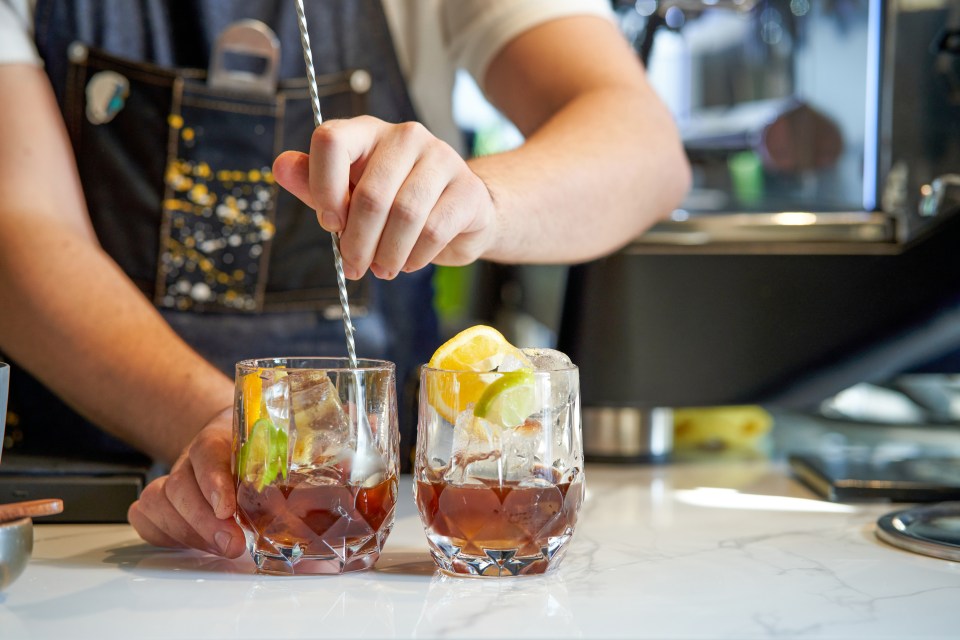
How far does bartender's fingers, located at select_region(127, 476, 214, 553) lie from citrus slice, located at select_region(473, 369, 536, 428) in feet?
0.83

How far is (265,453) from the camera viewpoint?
0.77m

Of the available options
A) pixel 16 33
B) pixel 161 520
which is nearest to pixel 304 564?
pixel 161 520

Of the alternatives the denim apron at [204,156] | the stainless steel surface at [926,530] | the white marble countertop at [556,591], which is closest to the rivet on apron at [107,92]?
the denim apron at [204,156]

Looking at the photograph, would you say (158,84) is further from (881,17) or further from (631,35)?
(881,17)

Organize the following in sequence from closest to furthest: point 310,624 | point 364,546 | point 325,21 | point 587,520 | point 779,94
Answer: point 310,624 → point 364,546 → point 587,520 → point 325,21 → point 779,94

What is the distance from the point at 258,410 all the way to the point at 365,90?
2.44 feet

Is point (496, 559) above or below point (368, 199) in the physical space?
below

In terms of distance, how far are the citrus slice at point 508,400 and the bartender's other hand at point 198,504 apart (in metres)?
0.21

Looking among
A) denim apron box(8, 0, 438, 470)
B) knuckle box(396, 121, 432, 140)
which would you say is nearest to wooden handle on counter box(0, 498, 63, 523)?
knuckle box(396, 121, 432, 140)

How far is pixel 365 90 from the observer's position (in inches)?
55.8

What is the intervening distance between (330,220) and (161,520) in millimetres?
286

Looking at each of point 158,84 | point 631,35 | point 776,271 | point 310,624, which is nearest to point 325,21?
point 158,84

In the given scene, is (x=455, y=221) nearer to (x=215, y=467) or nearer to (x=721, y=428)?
(x=215, y=467)

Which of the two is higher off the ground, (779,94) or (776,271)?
(779,94)
